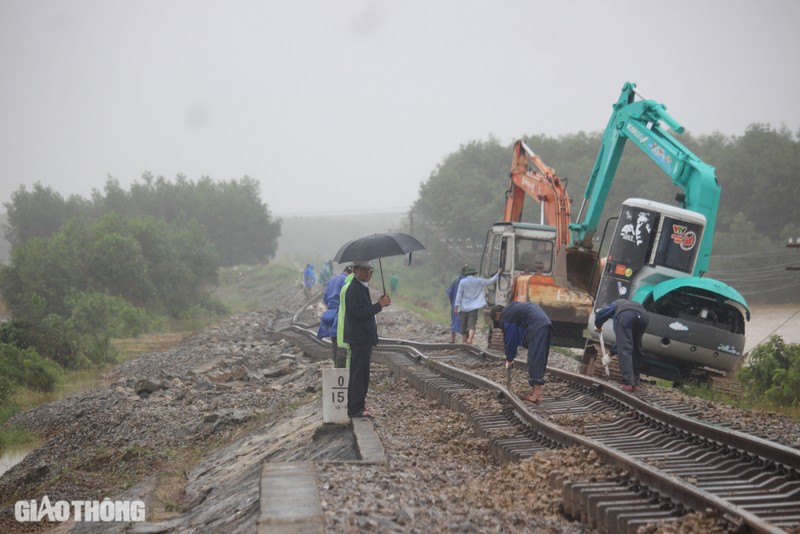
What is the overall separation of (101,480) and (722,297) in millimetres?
10001

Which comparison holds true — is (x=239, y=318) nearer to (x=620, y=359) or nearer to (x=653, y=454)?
(x=620, y=359)

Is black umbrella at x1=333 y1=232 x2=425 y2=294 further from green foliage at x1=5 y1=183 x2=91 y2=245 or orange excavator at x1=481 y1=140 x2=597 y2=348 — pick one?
green foliage at x1=5 y1=183 x2=91 y2=245

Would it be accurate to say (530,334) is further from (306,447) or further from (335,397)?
(306,447)

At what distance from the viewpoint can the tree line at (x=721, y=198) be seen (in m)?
45.0

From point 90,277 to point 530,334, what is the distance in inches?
1644

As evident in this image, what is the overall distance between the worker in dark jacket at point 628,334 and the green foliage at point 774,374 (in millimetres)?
3834

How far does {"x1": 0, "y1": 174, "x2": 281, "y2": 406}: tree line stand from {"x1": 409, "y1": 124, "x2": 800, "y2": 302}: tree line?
20607mm

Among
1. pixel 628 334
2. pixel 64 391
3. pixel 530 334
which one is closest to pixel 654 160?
pixel 628 334

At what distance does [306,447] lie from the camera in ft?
31.8

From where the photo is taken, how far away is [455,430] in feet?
30.5

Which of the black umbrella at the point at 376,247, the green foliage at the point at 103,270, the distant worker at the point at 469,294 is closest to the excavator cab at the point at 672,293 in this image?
the distant worker at the point at 469,294

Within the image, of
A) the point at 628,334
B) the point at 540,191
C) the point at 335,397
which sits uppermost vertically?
the point at 540,191

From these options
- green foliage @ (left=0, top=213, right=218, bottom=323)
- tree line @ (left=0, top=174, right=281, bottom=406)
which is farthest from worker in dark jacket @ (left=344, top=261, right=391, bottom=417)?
green foliage @ (left=0, top=213, right=218, bottom=323)

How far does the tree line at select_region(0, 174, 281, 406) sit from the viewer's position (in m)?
24.7
